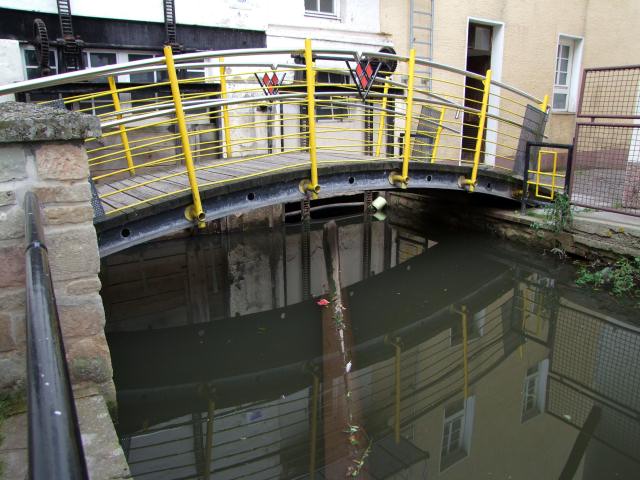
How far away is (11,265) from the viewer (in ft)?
7.88

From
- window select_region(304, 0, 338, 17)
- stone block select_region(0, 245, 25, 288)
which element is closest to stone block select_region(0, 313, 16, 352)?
stone block select_region(0, 245, 25, 288)

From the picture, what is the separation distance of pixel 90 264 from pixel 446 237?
6.69 meters

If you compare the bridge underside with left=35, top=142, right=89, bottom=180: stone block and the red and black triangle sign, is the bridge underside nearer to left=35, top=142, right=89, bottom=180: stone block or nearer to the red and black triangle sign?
the red and black triangle sign

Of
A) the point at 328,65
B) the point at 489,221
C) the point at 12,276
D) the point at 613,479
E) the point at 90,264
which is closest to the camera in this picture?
the point at 12,276

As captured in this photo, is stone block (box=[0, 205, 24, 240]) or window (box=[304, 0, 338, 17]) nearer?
stone block (box=[0, 205, 24, 240])

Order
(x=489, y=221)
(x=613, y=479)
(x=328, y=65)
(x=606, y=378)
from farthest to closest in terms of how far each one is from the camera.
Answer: (x=328, y=65) < (x=489, y=221) < (x=606, y=378) < (x=613, y=479)

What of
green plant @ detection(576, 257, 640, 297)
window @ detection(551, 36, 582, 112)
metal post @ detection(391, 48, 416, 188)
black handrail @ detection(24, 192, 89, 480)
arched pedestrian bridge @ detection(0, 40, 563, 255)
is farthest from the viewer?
window @ detection(551, 36, 582, 112)

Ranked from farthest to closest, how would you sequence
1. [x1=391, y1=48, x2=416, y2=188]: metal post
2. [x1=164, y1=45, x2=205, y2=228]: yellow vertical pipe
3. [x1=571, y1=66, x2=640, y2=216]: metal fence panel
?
1. [x1=571, y1=66, x2=640, y2=216]: metal fence panel
2. [x1=391, y1=48, x2=416, y2=188]: metal post
3. [x1=164, y1=45, x2=205, y2=228]: yellow vertical pipe

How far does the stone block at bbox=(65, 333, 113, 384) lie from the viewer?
261 cm

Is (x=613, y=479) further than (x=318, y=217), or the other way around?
(x=318, y=217)

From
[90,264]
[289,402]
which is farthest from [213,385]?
[90,264]

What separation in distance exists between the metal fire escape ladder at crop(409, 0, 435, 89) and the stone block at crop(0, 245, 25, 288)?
8944 mm

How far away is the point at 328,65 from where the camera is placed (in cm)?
970

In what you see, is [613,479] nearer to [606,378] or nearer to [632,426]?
[632,426]
